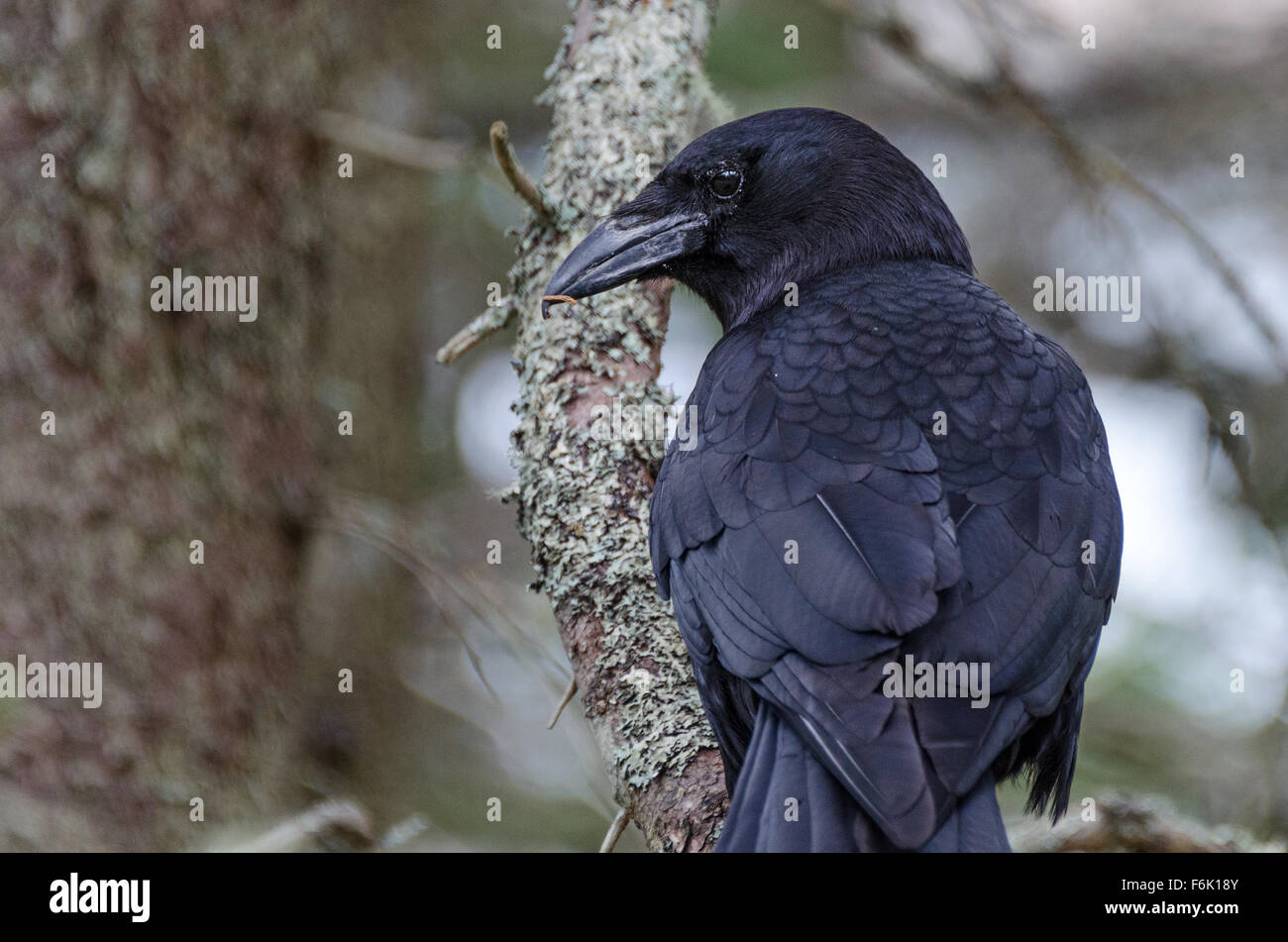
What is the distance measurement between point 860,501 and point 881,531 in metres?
0.11

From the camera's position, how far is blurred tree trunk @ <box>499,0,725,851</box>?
3078 mm

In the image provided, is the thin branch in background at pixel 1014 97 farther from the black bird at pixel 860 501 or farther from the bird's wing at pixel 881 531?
the bird's wing at pixel 881 531

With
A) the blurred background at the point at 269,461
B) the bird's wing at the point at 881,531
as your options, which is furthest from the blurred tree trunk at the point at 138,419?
the bird's wing at the point at 881,531

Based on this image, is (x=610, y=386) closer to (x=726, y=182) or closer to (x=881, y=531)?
(x=726, y=182)

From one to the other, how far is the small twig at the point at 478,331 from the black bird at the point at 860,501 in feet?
0.88

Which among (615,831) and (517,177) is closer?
(615,831)

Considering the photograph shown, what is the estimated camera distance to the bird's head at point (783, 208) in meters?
3.65

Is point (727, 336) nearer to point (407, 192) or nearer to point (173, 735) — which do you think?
point (173, 735)

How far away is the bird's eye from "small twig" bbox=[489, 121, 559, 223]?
454mm

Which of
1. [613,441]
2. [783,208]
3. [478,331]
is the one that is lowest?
[613,441]

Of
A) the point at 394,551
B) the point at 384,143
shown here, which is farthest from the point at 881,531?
the point at 384,143

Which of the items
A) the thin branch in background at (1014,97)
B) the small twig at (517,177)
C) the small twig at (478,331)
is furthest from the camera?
the thin branch in background at (1014,97)

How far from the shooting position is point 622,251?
352cm

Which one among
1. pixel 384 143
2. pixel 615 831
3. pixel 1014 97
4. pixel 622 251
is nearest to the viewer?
pixel 615 831
